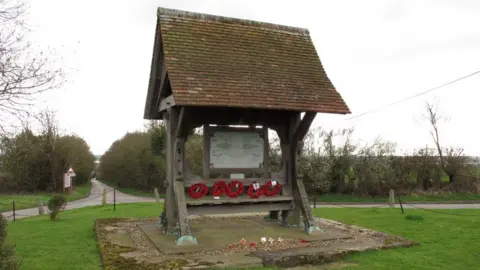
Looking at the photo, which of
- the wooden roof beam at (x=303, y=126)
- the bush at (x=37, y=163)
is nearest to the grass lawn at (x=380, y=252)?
the wooden roof beam at (x=303, y=126)

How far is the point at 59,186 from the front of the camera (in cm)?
3972

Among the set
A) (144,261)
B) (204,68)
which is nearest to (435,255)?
(144,261)

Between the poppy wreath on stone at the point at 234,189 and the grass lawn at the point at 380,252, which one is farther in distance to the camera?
the poppy wreath on stone at the point at 234,189

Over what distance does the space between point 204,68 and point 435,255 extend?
667cm

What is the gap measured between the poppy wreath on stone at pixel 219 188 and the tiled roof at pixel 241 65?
2.19 m

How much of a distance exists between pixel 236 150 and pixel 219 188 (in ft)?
3.92

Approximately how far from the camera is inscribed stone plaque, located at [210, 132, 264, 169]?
34.4 ft

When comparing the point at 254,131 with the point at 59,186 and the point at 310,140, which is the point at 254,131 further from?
the point at 59,186

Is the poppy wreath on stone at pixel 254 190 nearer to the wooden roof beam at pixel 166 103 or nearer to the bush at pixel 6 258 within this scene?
the wooden roof beam at pixel 166 103

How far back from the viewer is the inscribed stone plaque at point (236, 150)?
10.5m

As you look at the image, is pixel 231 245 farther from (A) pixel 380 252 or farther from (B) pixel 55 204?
(B) pixel 55 204

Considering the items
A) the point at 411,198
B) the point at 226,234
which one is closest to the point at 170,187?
the point at 226,234

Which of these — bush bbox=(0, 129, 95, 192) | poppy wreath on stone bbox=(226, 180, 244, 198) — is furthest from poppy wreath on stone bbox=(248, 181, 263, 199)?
A: bush bbox=(0, 129, 95, 192)

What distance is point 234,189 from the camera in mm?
10359
